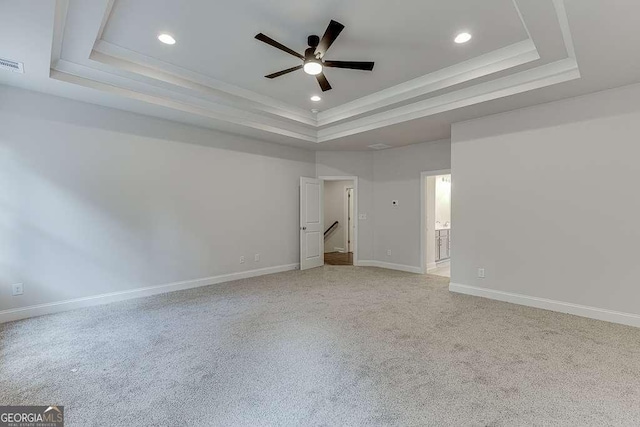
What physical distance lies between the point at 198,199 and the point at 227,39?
281cm

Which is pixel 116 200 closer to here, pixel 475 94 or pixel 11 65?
pixel 11 65

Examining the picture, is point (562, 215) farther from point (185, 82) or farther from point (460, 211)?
point (185, 82)

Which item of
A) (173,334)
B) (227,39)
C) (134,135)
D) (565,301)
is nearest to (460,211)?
(565,301)

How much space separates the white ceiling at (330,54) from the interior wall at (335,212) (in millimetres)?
4700

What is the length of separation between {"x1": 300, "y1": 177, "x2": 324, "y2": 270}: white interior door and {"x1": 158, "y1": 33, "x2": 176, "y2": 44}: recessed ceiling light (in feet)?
12.2

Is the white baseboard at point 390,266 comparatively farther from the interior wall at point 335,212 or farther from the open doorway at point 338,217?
the interior wall at point 335,212

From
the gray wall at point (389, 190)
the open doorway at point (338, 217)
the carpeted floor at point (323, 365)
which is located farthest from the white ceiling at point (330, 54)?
the open doorway at point (338, 217)

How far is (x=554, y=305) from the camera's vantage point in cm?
382

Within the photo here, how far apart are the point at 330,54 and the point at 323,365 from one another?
3.22 metres

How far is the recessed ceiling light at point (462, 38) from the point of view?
9.52ft

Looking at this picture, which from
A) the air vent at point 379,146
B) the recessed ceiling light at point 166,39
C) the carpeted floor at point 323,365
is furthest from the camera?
the air vent at point 379,146

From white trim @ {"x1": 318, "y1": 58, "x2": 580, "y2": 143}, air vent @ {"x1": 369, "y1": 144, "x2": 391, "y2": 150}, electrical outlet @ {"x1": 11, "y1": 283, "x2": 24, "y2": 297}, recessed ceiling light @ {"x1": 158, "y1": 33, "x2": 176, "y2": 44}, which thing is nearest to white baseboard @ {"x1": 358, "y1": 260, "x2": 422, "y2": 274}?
air vent @ {"x1": 369, "y1": 144, "x2": 391, "y2": 150}

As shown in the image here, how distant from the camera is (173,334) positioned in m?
3.08

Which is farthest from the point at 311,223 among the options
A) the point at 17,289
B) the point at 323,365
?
the point at 17,289
